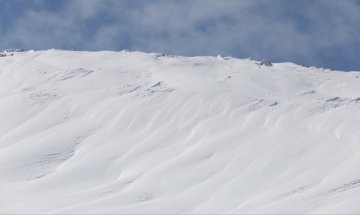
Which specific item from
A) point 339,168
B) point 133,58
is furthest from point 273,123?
point 133,58

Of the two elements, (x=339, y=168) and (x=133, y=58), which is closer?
(x=339, y=168)

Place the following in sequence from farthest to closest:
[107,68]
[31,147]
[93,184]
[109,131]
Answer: [107,68] → [109,131] → [31,147] → [93,184]

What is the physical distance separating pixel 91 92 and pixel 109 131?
4.07 m

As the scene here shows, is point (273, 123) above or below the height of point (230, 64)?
below

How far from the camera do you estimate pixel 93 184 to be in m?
20.4

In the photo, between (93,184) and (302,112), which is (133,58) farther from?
(93,184)

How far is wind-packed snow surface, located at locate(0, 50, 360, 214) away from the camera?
757 inches

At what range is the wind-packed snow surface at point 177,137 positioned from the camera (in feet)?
63.1

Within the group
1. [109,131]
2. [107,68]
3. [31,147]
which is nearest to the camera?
[31,147]

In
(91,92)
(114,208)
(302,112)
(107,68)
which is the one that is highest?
(107,68)

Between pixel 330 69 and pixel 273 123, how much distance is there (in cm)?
917

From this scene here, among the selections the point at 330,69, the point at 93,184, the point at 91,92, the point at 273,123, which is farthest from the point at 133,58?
the point at 93,184

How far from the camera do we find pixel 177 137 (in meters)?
23.6

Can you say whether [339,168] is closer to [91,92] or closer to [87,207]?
[87,207]
